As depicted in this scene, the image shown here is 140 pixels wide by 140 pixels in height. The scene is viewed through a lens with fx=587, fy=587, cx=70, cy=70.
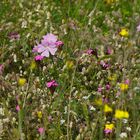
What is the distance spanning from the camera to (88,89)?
3.64m

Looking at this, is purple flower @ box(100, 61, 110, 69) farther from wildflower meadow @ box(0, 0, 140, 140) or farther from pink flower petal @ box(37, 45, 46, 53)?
pink flower petal @ box(37, 45, 46, 53)

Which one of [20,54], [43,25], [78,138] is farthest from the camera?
[43,25]

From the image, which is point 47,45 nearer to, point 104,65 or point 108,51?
point 104,65

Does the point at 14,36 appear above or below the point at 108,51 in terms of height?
above

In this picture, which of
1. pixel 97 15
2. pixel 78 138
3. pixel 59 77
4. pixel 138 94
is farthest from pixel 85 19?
pixel 78 138

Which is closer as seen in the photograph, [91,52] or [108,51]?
[91,52]

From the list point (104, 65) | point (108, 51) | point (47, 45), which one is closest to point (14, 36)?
point (108, 51)

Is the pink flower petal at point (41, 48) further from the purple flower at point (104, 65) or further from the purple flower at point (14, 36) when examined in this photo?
the purple flower at point (14, 36)

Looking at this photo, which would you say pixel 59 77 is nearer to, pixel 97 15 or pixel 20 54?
pixel 20 54

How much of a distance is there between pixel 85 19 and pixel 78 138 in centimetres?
200

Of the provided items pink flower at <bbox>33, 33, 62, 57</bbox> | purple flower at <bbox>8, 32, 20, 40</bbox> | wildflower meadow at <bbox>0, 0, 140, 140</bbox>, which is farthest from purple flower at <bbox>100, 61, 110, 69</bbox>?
purple flower at <bbox>8, 32, 20, 40</bbox>

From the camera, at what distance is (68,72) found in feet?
11.7

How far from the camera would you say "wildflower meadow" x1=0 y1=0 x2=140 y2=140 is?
2.91 meters

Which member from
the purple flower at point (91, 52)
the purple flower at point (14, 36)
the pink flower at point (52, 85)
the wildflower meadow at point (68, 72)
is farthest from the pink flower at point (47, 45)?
the purple flower at point (14, 36)
